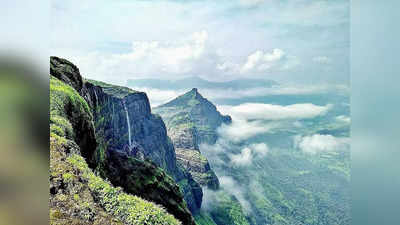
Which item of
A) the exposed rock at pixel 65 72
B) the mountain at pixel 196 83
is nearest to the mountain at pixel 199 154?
the mountain at pixel 196 83

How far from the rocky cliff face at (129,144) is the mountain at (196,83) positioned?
6.44 ft

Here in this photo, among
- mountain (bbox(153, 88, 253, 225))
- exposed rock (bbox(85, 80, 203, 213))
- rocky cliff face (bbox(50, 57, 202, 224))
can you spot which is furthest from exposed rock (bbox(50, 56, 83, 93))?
mountain (bbox(153, 88, 253, 225))

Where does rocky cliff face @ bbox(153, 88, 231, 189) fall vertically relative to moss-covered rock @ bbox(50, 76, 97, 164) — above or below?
below

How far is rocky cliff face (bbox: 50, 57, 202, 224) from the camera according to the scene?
582 cm

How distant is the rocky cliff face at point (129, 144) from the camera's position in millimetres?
5823

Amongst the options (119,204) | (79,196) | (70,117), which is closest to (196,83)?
(70,117)

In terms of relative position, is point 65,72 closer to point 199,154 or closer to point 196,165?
point 196,165

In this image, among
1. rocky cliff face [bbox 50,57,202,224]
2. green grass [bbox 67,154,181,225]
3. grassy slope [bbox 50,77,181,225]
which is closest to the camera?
grassy slope [bbox 50,77,181,225]

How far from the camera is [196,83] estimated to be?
16109 millimetres

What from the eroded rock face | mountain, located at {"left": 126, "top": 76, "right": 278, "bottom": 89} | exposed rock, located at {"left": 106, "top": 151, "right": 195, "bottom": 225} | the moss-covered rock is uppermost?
mountain, located at {"left": 126, "top": 76, "right": 278, "bottom": 89}

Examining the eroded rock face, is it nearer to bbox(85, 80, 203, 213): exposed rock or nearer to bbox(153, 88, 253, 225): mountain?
bbox(153, 88, 253, 225): mountain

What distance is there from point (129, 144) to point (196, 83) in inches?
401

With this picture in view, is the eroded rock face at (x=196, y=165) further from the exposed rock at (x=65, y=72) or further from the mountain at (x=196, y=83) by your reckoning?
the exposed rock at (x=65, y=72)

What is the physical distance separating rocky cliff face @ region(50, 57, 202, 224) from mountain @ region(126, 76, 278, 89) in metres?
1.96
